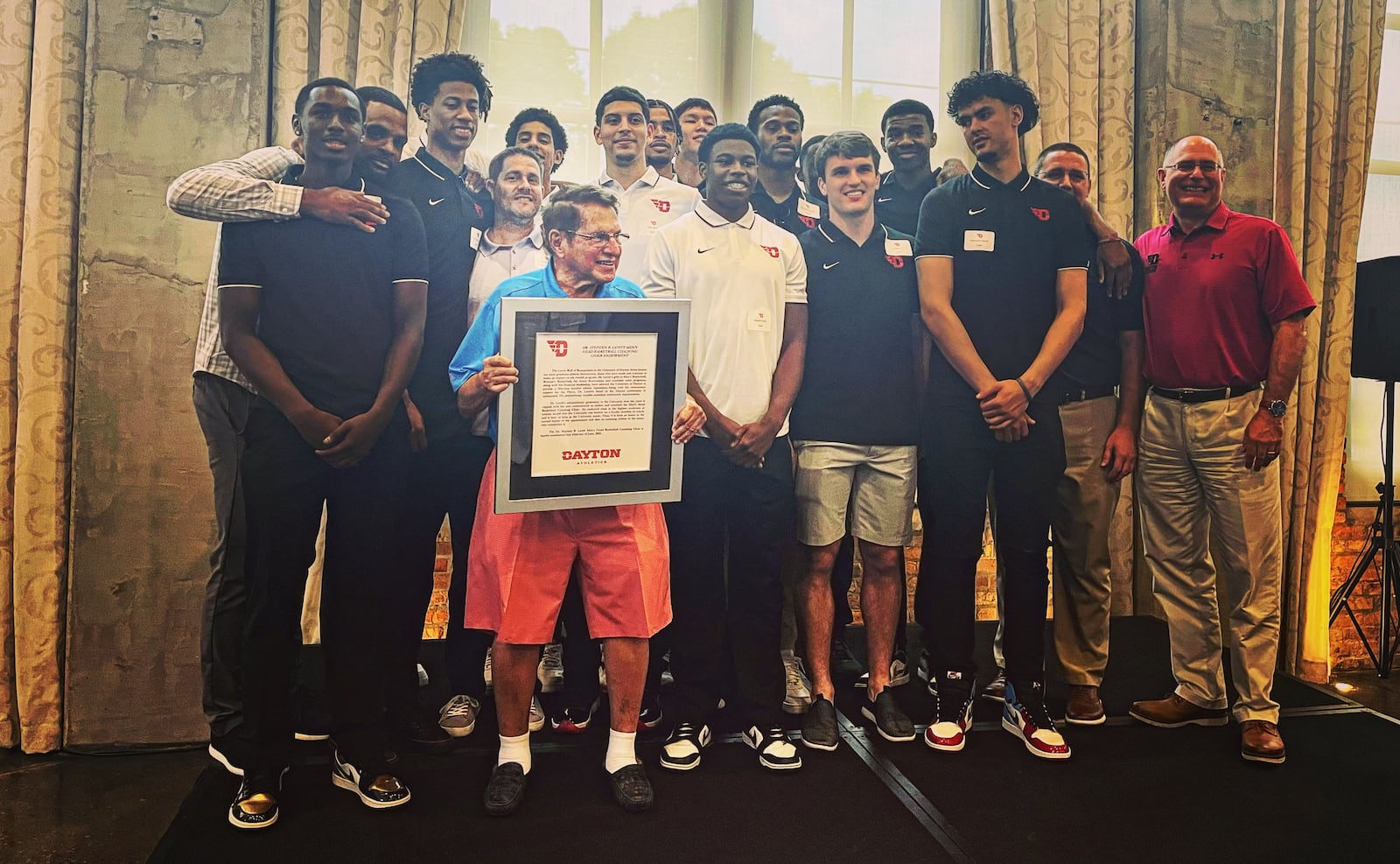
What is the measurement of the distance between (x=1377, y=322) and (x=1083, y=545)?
81.9 inches

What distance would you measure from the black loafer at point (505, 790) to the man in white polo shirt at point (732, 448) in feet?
1.53

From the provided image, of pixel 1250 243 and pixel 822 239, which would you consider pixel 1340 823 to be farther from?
pixel 822 239

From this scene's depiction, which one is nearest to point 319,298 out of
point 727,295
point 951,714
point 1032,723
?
point 727,295

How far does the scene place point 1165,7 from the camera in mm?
3762

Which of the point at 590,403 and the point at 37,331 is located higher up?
the point at 37,331

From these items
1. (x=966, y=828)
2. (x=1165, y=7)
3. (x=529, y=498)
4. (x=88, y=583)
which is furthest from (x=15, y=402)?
(x=1165, y=7)

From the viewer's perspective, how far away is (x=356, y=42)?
3275mm

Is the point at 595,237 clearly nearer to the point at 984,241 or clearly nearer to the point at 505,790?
the point at 984,241

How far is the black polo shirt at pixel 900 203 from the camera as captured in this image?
3162mm

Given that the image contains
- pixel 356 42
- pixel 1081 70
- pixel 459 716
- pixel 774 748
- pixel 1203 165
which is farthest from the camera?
pixel 1081 70

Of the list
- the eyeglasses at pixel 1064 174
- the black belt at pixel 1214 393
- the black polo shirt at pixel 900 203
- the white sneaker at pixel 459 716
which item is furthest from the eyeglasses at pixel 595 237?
the black belt at pixel 1214 393

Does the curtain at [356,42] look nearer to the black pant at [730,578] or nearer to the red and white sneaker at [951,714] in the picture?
the black pant at [730,578]

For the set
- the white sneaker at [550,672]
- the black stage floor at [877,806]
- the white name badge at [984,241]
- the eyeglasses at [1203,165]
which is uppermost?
the eyeglasses at [1203,165]

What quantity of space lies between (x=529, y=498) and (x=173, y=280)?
59.7 inches
